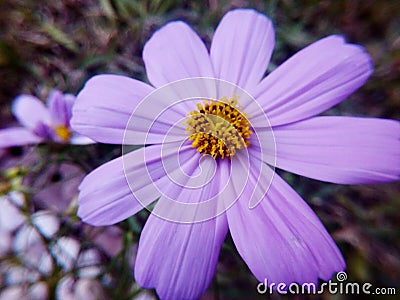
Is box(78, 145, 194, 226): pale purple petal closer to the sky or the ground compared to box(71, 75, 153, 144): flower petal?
closer to the ground

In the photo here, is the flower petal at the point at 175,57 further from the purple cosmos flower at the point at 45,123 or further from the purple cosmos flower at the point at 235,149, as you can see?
the purple cosmos flower at the point at 45,123

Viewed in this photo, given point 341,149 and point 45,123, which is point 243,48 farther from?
point 45,123

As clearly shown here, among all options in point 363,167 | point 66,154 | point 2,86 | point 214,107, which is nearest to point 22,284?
point 66,154

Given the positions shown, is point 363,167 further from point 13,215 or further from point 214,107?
point 13,215

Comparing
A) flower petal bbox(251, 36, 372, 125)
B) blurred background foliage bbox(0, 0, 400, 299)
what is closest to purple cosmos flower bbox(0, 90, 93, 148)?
blurred background foliage bbox(0, 0, 400, 299)

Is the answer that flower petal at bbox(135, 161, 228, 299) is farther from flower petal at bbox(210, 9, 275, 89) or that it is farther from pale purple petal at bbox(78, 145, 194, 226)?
flower petal at bbox(210, 9, 275, 89)

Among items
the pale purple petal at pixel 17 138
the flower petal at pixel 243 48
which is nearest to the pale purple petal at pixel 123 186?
the flower petal at pixel 243 48
